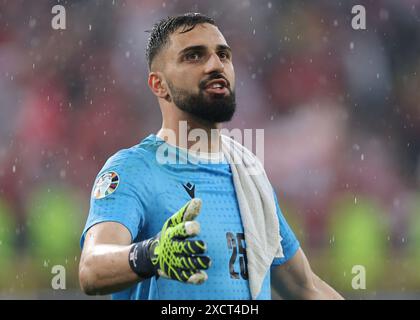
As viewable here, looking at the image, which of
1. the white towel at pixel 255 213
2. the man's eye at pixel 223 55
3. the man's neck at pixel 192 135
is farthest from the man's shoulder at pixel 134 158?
the man's eye at pixel 223 55

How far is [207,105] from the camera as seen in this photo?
304 centimetres

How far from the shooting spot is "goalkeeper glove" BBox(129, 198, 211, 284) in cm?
209

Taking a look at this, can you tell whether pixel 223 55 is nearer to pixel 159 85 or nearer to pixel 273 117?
pixel 159 85

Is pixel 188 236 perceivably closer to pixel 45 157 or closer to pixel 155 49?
pixel 155 49

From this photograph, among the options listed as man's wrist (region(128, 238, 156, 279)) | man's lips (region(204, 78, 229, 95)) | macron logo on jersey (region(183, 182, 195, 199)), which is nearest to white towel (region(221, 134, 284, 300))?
macron logo on jersey (region(183, 182, 195, 199))

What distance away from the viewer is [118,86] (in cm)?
777

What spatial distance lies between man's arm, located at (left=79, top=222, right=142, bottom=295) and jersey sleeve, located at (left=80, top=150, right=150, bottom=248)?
35mm

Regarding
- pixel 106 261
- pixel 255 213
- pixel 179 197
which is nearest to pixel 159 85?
pixel 179 197

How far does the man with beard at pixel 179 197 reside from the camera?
8.21ft

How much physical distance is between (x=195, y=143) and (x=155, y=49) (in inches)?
19.0

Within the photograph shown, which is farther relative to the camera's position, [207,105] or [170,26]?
[170,26]

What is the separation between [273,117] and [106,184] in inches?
201

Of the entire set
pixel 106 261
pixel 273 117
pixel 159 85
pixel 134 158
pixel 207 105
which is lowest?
pixel 106 261
